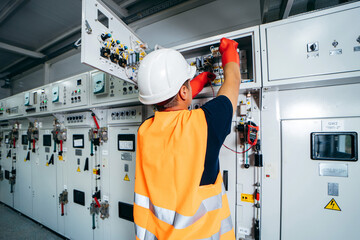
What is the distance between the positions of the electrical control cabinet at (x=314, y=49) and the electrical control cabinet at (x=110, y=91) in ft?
4.18

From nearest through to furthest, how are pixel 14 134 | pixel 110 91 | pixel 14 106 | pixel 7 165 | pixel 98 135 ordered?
pixel 110 91, pixel 98 135, pixel 14 106, pixel 14 134, pixel 7 165

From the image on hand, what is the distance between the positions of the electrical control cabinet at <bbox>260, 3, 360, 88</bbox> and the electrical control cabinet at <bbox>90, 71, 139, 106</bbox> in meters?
1.27

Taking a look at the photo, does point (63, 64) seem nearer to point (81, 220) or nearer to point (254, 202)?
point (81, 220)

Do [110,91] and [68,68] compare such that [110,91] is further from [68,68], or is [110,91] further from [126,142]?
[68,68]

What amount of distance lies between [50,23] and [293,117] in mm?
4706

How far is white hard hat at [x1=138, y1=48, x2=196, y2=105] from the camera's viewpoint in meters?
0.84

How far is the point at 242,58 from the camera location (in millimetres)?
1249

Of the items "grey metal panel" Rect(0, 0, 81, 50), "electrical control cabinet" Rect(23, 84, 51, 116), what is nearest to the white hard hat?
"electrical control cabinet" Rect(23, 84, 51, 116)

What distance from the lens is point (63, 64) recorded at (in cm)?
411

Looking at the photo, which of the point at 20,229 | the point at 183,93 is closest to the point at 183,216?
the point at 183,93

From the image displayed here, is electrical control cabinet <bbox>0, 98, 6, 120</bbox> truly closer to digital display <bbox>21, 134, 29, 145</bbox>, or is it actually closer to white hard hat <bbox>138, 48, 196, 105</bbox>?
digital display <bbox>21, 134, 29, 145</bbox>

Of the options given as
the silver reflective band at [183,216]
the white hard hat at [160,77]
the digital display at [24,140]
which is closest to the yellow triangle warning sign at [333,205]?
the silver reflective band at [183,216]

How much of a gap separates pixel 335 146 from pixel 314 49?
2.38 ft

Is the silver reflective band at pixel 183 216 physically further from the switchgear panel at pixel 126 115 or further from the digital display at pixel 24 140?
the digital display at pixel 24 140
